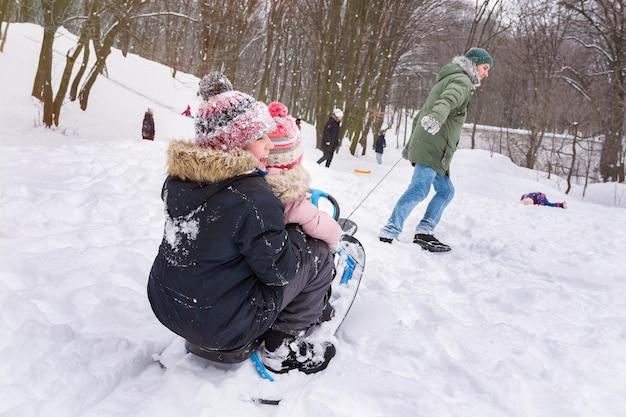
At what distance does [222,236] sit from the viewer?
1.58 m

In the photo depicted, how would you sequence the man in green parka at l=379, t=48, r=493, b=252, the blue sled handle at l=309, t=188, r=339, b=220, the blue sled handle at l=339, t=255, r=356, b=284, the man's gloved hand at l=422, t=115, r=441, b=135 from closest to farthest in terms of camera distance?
the blue sled handle at l=309, t=188, r=339, b=220 → the blue sled handle at l=339, t=255, r=356, b=284 → the man's gloved hand at l=422, t=115, r=441, b=135 → the man in green parka at l=379, t=48, r=493, b=252

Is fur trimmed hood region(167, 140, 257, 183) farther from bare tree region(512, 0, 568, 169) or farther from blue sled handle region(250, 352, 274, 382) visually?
bare tree region(512, 0, 568, 169)

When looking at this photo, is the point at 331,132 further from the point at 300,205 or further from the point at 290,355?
the point at 290,355

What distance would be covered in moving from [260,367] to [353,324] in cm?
78

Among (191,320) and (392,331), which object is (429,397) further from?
(191,320)

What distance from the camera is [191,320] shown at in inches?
65.2

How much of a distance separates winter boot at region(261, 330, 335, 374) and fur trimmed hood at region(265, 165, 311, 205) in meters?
0.65

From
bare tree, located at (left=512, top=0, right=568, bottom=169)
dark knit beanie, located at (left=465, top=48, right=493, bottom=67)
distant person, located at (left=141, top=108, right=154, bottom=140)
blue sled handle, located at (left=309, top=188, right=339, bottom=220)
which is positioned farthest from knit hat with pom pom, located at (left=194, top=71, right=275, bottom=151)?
bare tree, located at (left=512, top=0, right=568, bottom=169)

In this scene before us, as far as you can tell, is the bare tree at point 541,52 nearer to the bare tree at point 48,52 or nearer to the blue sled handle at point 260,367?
the bare tree at point 48,52

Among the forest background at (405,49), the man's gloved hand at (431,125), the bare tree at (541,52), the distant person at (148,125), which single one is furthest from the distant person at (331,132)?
the bare tree at (541,52)

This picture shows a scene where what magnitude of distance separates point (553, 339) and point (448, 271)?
124 centimetres

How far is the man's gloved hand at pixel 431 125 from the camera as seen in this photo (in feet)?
11.9

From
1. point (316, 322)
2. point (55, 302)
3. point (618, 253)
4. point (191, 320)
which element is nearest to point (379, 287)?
point (316, 322)

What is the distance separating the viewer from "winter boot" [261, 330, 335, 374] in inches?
75.2
